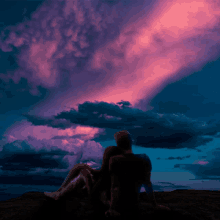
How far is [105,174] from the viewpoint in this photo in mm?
5391

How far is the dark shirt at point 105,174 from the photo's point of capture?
5309 mm

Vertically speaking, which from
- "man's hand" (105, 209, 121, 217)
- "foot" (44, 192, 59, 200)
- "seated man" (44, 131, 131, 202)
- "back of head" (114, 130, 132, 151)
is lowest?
"man's hand" (105, 209, 121, 217)

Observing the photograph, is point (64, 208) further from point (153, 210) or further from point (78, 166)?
point (153, 210)

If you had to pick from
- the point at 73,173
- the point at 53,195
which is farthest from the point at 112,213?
the point at 53,195

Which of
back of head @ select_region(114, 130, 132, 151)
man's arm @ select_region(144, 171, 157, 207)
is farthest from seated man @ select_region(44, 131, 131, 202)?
man's arm @ select_region(144, 171, 157, 207)

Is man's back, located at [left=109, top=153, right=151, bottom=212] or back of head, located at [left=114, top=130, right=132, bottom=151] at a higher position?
back of head, located at [left=114, top=130, right=132, bottom=151]

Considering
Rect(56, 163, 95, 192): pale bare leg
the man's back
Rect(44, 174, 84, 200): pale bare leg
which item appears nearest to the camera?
the man's back

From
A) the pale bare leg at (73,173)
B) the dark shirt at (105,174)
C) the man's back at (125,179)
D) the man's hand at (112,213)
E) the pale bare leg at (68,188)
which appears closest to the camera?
Answer: the man's hand at (112,213)

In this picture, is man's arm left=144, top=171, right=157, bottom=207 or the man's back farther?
man's arm left=144, top=171, right=157, bottom=207

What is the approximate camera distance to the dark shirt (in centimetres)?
531

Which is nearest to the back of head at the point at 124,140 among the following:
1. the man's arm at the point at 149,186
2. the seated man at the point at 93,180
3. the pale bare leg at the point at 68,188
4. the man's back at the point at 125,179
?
the seated man at the point at 93,180

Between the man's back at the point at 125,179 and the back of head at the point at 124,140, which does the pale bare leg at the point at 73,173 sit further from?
the back of head at the point at 124,140

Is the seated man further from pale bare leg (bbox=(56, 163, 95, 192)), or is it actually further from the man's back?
the man's back

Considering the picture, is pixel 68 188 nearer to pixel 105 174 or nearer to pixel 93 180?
pixel 93 180
